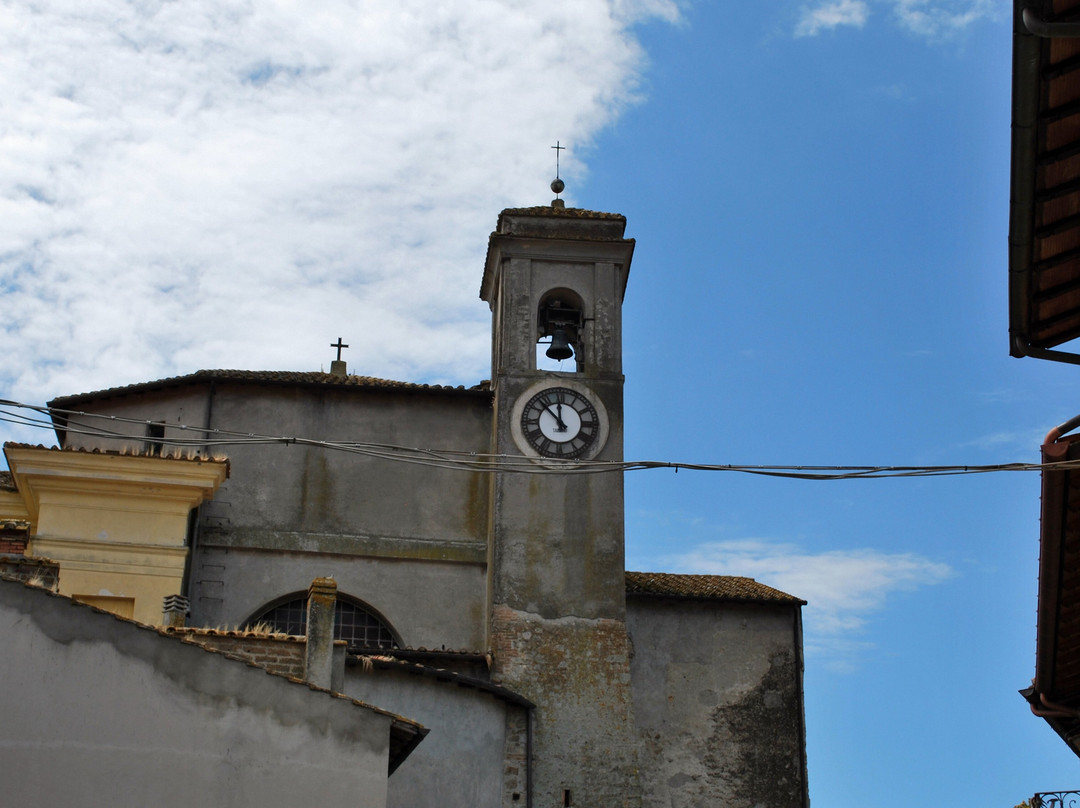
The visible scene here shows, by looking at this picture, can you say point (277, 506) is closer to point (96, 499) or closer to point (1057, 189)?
point (96, 499)

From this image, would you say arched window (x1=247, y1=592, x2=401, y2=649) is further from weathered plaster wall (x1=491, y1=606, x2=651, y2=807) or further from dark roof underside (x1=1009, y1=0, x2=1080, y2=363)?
dark roof underside (x1=1009, y1=0, x2=1080, y2=363)

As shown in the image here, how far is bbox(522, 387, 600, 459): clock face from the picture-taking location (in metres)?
23.0

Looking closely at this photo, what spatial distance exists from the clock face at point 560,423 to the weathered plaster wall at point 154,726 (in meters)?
10.00

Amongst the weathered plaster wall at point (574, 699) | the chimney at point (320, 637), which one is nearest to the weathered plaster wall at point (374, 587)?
the weathered plaster wall at point (574, 699)

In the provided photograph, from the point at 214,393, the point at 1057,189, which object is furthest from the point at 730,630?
the point at 1057,189

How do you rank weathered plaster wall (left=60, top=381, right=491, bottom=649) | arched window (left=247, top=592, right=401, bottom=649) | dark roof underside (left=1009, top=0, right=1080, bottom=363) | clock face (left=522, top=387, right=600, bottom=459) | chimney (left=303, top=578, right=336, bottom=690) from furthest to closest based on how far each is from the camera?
clock face (left=522, top=387, right=600, bottom=459) → weathered plaster wall (left=60, top=381, right=491, bottom=649) → arched window (left=247, top=592, right=401, bottom=649) → chimney (left=303, top=578, right=336, bottom=690) → dark roof underside (left=1009, top=0, right=1080, bottom=363)

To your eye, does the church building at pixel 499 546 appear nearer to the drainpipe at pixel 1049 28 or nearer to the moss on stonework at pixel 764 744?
the moss on stonework at pixel 764 744

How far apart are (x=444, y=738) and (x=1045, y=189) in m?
11.9

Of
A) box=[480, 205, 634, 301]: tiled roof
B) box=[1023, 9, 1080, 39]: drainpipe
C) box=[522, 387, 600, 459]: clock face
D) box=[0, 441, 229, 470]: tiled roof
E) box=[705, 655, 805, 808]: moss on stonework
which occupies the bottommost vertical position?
box=[705, 655, 805, 808]: moss on stonework

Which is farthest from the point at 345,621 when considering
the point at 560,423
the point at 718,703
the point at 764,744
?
the point at 764,744

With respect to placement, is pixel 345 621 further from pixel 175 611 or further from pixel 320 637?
pixel 320 637

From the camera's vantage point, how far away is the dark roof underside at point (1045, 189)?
8.44 m

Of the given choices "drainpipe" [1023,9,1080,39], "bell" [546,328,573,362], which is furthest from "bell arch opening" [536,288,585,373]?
"drainpipe" [1023,9,1080,39]

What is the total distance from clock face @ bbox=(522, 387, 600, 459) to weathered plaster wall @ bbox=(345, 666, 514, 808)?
167 inches
